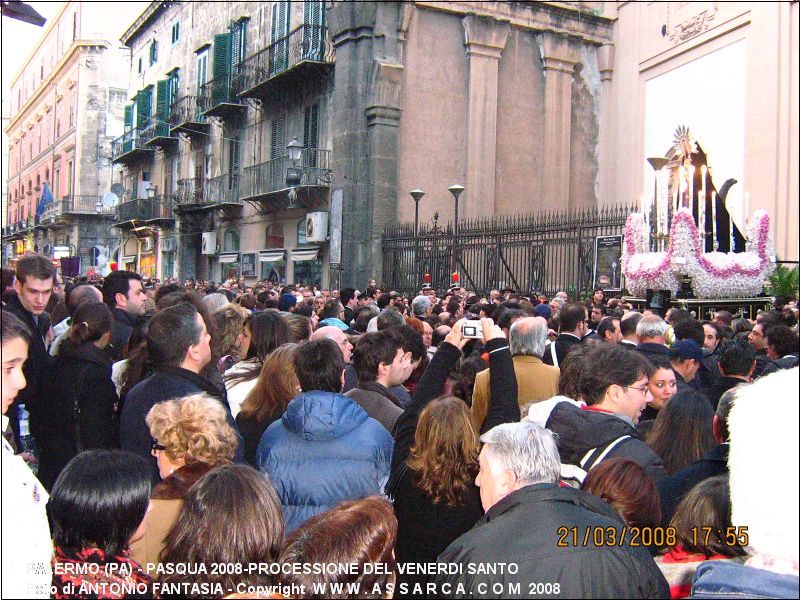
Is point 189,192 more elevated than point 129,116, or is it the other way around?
point 129,116

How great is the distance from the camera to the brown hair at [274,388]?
4.21 meters

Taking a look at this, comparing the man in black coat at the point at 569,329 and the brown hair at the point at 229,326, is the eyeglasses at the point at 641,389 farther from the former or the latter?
the brown hair at the point at 229,326

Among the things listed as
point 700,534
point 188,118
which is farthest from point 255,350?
point 188,118

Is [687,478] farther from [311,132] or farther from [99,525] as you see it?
[311,132]

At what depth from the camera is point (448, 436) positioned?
3.26 meters

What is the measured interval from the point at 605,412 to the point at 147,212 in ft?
108

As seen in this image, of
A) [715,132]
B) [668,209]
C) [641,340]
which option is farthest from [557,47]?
[641,340]

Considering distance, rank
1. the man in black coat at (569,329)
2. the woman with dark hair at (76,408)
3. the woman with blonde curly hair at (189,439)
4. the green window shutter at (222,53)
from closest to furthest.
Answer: the woman with blonde curly hair at (189,439) → the woman with dark hair at (76,408) → the man in black coat at (569,329) → the green window shutter at (222,53)

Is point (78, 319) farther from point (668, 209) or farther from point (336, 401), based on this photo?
point (668, 209)

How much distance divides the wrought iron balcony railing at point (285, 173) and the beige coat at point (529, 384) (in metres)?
17.2

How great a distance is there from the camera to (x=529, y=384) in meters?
5.20

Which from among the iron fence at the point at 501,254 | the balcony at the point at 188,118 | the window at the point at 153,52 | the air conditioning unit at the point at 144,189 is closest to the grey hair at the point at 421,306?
the iron fence at the point at 501,254

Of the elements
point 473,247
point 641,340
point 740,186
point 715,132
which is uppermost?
point 715,132

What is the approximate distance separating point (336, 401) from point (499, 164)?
1993 centimetres
